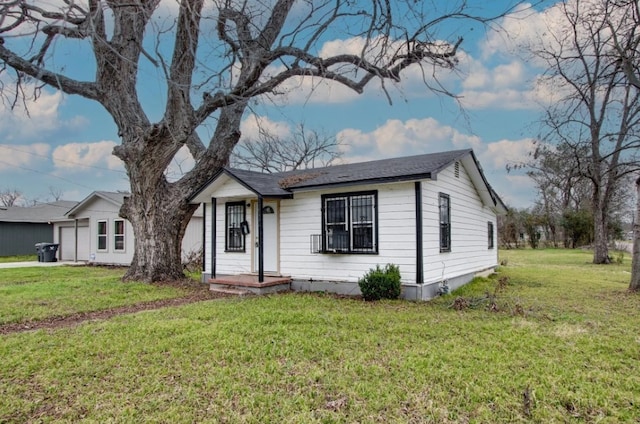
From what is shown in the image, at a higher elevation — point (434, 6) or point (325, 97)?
point (434, 6)

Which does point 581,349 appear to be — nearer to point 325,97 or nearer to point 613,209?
point 325,97

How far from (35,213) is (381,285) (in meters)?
28.3

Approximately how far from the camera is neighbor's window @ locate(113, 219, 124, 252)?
19.1 meters

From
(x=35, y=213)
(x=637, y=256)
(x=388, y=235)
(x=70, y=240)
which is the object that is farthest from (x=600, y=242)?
(x=35, y=213)

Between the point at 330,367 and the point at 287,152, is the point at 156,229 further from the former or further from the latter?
the point at 287,152

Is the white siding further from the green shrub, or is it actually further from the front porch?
the green shrub

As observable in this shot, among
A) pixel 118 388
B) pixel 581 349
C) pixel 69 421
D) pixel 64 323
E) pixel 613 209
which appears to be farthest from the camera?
pixel 613 209

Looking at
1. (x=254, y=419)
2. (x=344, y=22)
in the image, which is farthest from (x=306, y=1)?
(x=254, y=419)

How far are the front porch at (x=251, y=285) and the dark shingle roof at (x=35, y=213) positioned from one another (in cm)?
1928

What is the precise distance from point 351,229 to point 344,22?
171 inches

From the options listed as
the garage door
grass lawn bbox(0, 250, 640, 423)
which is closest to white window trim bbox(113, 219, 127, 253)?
the garage door

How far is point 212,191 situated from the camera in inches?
438

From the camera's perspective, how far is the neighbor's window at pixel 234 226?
439 inches

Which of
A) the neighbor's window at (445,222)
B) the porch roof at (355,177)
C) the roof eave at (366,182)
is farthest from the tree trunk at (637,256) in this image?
the roof eave at (366,182)
